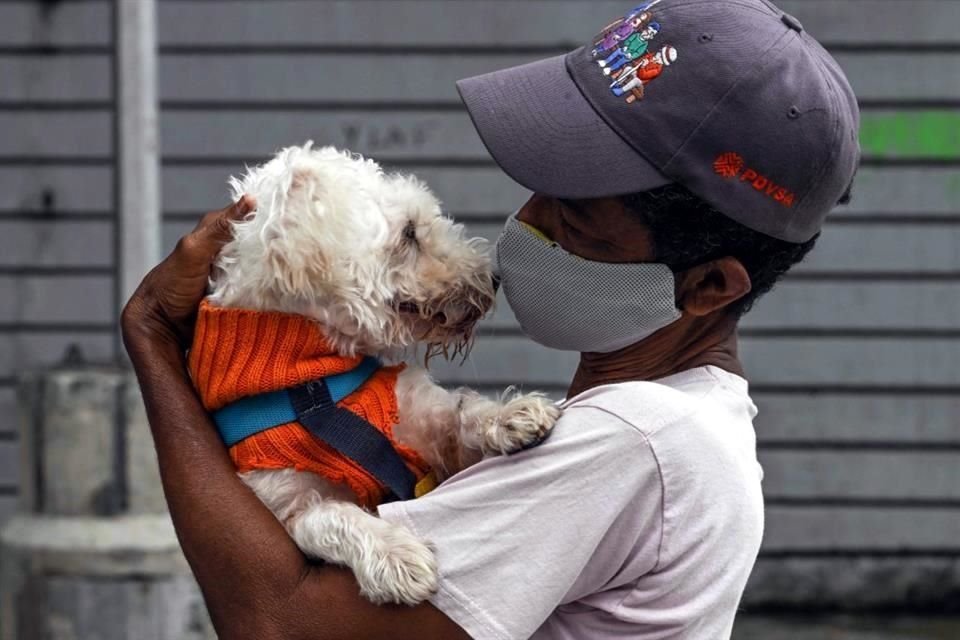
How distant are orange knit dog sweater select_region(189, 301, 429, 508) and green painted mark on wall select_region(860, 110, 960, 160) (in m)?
6.32

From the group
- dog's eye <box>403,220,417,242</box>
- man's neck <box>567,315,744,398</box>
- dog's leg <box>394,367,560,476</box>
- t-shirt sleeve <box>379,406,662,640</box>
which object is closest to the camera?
t-shirt sleeve <box>379,406,662,640</box>

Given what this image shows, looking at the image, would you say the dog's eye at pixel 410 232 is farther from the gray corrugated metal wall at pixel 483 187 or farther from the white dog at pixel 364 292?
the gray corrugated metal wall at pixel 483 187

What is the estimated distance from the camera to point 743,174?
6.04ft

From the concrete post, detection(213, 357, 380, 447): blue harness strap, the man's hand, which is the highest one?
the man's hand

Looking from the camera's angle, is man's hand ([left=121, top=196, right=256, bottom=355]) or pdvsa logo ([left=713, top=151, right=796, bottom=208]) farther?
man's hand ([left=121, top=196, right=256, bottom=355])

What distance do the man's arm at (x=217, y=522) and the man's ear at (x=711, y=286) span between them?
1.81ft

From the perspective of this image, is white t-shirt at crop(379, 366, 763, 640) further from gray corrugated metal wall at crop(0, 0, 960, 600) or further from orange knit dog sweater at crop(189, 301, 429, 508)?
gray corrugated metal wall at crop(0, 0, 960, 600)

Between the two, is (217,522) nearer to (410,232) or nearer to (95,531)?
(410,232)

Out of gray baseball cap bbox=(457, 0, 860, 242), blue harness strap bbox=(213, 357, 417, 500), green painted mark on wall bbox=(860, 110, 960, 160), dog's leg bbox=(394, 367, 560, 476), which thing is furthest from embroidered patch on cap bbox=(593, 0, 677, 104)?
green painted mark on wall bbox=(860, 110, 960, 160)

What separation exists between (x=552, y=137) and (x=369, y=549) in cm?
59

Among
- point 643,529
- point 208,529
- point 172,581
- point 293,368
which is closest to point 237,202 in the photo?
point 293,368

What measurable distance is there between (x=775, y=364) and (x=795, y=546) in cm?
102

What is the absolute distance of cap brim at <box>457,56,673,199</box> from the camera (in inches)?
73.5

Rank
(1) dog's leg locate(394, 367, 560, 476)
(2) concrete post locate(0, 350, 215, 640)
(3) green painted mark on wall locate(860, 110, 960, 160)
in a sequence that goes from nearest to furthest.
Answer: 1. (1) dog's leg locate(394, 367, 560, 476)
2. (2) concrete post locate(0, 350, 215, 640)
3. (3) green painted mark on wall locate(860, 110, 960, 160)
